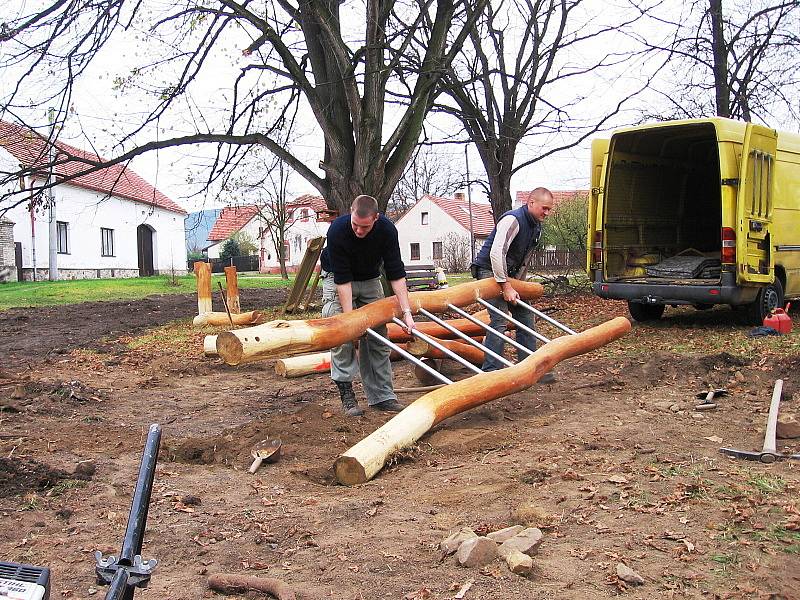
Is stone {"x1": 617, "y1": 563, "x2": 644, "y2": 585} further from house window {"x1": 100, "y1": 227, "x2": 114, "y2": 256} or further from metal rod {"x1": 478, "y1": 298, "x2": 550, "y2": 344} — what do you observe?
house window {"x1": 100, "y1": 227, "x2": 114, "y2": 256}

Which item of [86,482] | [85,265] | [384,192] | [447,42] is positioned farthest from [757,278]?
[85,265]

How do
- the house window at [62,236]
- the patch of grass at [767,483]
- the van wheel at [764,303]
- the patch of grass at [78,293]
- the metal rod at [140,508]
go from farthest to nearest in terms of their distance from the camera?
1. the house window at [62,236]
2. the patch of grass at [78,293]
3. the van wheel at [764,303]
4. the patch of grass at [767,483]
5. the metal rod at [140,508]

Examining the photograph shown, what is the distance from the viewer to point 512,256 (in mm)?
8195

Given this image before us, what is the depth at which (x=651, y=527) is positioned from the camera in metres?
3.66

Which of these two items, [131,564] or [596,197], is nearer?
[131,564]

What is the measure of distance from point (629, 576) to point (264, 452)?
9.79 feet

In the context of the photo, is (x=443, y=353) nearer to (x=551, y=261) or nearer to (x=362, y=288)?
(x=362, y=288)

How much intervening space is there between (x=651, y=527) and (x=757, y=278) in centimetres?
759

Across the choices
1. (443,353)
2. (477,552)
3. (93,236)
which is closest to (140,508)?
(477,552)

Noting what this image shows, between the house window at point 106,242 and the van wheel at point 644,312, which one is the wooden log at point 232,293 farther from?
the house window at point 106,242

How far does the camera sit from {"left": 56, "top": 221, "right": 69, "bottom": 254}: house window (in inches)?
1387

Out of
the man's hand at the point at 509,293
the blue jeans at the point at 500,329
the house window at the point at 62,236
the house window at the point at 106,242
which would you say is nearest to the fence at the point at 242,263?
the house window at the point at 106,242

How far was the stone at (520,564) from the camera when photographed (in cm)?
319

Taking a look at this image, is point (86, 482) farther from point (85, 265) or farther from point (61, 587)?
point (85, 265)
